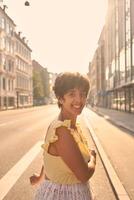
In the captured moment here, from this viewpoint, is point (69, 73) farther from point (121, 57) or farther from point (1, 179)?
point (121, 57)

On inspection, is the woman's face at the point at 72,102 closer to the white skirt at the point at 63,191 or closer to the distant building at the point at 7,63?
the white skirt at the point at 63,191

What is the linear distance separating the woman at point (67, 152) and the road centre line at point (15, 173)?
510 centimetres

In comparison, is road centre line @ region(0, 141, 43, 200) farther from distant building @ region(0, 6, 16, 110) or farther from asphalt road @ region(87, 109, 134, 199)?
distant building @ region(0, 6, 16, 110)

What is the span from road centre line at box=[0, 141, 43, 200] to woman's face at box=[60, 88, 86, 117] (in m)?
5.17

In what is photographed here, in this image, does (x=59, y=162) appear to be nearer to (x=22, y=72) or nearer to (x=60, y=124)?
(x=60, y=124)

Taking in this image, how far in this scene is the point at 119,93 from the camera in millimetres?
58312

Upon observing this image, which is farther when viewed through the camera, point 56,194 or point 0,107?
point 0,107

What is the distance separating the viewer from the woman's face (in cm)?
304

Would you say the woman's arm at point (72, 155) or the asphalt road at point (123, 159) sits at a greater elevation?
the woman's arm at point (72, 155)

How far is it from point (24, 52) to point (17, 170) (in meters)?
100

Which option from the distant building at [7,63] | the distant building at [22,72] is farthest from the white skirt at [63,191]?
the distant building at [22,72]

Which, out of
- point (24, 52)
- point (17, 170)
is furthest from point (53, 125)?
point (24, 52)

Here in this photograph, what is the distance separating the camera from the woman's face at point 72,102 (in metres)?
3.04

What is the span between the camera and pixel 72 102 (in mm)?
3045
